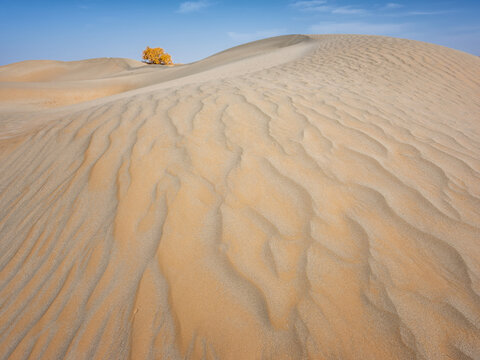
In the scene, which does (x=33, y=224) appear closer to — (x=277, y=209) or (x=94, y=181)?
(x=94, y=181)

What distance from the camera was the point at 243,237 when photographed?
48.6 inches

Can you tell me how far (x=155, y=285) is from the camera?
1092 mm

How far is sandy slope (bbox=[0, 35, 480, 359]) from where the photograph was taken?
36.8 inches

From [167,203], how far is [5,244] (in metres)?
1.12

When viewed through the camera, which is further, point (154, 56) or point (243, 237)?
point (154, 56)

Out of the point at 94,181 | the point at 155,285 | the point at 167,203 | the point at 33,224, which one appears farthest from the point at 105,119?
the point at 155,285

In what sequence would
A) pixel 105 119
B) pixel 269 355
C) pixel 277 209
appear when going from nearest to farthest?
1. pixel 269 355
2. pixel 277 209
3. pixel 105 119

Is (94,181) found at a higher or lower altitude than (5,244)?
higher

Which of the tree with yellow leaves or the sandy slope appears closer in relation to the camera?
the sandy slope

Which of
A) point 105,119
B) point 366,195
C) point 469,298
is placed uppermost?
point 105,119

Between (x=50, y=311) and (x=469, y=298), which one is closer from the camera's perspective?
(x=469, y=298)

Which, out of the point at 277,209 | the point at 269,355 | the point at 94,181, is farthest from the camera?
the point at 94,181

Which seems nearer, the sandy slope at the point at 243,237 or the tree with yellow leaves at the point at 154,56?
the sandy slope at the point at 243,237

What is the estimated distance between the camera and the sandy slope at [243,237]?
0.94 m
